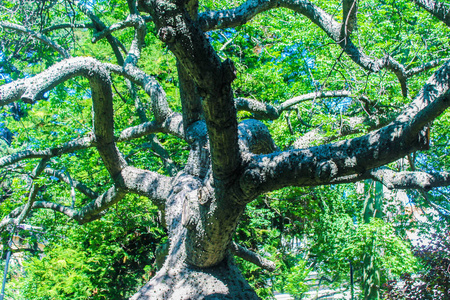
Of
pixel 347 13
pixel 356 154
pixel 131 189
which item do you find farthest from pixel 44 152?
pixel 347 13

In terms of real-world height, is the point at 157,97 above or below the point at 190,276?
above

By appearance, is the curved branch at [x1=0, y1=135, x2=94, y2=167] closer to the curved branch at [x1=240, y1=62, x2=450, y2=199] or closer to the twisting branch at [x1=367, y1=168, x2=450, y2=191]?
the curved branch at [x1=240, y1=62, x2=450, y2=199]

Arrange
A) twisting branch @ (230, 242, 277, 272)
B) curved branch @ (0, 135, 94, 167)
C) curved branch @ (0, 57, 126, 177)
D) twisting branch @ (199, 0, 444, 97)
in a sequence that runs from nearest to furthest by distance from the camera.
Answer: curved branch @ (0, 57, 126, 177)
twisting branch @ (199, 0, 444, 97)
curved branch @ (0, 135, 94, 167)
twisting branch @ (230, 242, 277, 272)

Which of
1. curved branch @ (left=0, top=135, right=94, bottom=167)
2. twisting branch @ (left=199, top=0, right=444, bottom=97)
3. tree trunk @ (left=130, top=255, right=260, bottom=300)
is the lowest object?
tree trunk @ (left=130, top=255, right=260, bottom=300)

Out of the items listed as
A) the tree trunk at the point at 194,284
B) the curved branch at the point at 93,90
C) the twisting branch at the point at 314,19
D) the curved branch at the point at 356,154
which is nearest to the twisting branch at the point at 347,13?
the twisting branch at the point at 314,19

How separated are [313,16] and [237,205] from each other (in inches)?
126

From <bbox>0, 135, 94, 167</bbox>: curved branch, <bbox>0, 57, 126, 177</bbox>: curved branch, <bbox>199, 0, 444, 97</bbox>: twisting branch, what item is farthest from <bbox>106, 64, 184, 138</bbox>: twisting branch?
<bbox>199, 0, 444, 97</bbox>: twisting branch


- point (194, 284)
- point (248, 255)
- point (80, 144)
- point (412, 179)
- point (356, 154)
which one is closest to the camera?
point (356, 154)

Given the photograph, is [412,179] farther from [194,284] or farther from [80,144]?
[80,144]

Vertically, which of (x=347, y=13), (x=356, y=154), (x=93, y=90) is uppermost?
(x=347, y=13)

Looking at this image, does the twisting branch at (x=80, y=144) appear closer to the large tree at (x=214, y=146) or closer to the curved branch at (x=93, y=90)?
the large tree at (x=214, y=146)

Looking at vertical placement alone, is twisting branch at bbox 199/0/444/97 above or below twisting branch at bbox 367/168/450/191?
above

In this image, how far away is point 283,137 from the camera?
752 centimetres

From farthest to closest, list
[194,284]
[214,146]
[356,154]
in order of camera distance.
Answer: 1. [194,284]
2. [214,146]
3. [356,154]
